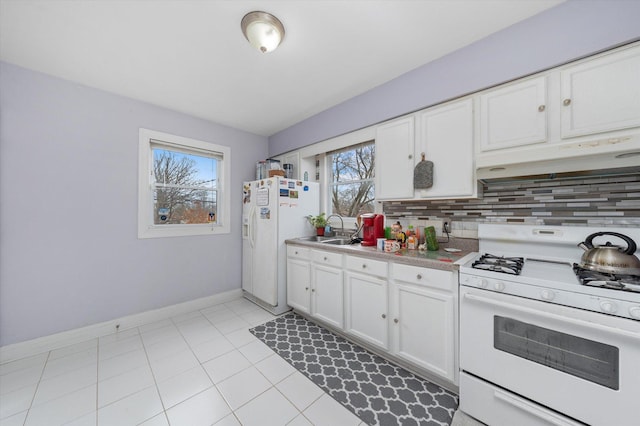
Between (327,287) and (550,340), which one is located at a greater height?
(550,340)

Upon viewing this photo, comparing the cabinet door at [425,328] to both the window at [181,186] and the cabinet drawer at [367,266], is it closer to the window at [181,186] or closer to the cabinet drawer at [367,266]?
the cabinet drawer at [367,266]

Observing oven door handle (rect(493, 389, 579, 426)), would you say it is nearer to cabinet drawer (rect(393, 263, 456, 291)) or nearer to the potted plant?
cabinet drawer (rect(393, 263, 456, 291))

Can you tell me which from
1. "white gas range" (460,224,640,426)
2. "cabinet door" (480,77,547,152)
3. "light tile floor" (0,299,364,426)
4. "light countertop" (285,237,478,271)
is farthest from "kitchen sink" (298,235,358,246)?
"cabinet door" (480,77,547,152)

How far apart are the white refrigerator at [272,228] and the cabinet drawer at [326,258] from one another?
1.80 ft

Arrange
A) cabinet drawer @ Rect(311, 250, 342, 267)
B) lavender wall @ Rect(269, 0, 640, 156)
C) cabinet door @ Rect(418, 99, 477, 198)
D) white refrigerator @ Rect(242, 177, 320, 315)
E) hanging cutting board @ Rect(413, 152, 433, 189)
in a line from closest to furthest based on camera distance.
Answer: lavender wall @ Rect(269, 0, 640, 156), cabinet door @ Rect(418, 99, 477, 198), hanging cutting board @ Rect(413, 152, 433, 189), cabinet drawer @ Rect(311, 250, 342, 267), white refrigerator @ Rect(242, 177, 320, 315)

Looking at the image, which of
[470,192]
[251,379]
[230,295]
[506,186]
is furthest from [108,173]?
[506,186]

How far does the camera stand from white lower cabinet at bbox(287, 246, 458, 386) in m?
1.53

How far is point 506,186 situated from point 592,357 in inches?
46.1

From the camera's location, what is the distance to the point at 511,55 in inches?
62.9

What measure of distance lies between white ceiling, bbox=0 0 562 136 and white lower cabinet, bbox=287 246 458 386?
1.71m

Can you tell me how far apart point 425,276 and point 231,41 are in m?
2.26

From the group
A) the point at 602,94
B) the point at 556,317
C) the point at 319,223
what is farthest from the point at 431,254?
the point at 319,223

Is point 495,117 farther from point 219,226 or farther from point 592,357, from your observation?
point 219,226

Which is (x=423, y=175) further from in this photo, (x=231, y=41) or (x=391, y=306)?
(x=231, y=41)
